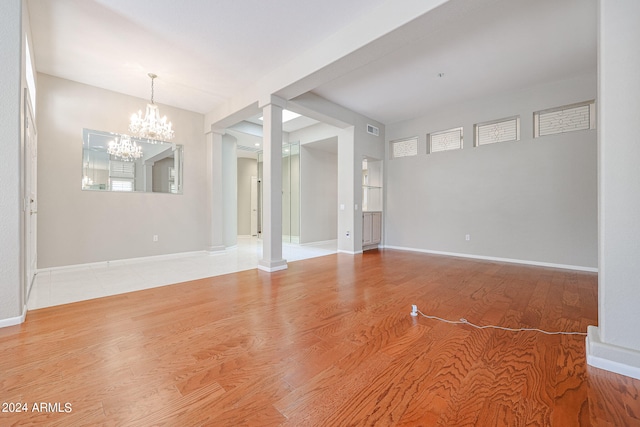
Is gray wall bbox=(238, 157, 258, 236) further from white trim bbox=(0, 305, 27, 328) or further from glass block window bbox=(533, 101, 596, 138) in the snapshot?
glass block window bbox=(533, 101, 596, 138)

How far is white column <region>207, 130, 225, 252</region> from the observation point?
588 cm

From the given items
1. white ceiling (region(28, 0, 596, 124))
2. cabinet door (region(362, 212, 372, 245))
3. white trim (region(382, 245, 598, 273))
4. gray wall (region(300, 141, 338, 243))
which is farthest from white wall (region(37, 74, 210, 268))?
white trim (region(382, 245, 598, 273))

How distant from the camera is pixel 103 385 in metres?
1.50

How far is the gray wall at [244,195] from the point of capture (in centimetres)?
944

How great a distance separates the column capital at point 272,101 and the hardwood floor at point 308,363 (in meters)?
2.98

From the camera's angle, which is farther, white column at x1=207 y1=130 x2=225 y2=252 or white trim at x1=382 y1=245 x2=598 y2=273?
white column at x1=207 y1=130 x2=225 y2=252

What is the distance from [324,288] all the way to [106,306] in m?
2.36

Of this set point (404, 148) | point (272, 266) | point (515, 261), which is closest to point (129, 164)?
point (272, 266)

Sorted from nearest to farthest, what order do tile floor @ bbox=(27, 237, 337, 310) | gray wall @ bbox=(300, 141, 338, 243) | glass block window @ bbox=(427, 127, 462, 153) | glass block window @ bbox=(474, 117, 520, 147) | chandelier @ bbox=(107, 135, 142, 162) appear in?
tile floor @ bbox=(27, 237, 337, 310) < chandelier @ bbox=(107, 135, 142, 162) < glass block window @ bbox=(474, 117, 520, 147) < glass block window @ bbox=(427, 127, 462, 153) < gray wall @ bbox=(300, 141, 338, 243)

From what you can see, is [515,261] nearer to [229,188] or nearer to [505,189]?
[505,189]

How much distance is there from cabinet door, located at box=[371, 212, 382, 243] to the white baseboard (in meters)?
4.81

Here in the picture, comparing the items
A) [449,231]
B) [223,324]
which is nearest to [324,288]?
[223,324]

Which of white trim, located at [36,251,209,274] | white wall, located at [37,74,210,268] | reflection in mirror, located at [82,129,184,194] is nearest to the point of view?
white wall, located at [37,74,210,268]

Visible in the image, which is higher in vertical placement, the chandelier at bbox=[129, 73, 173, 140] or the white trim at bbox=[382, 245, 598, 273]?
the chandelier at bbox=[129, 73, 173, 140]
